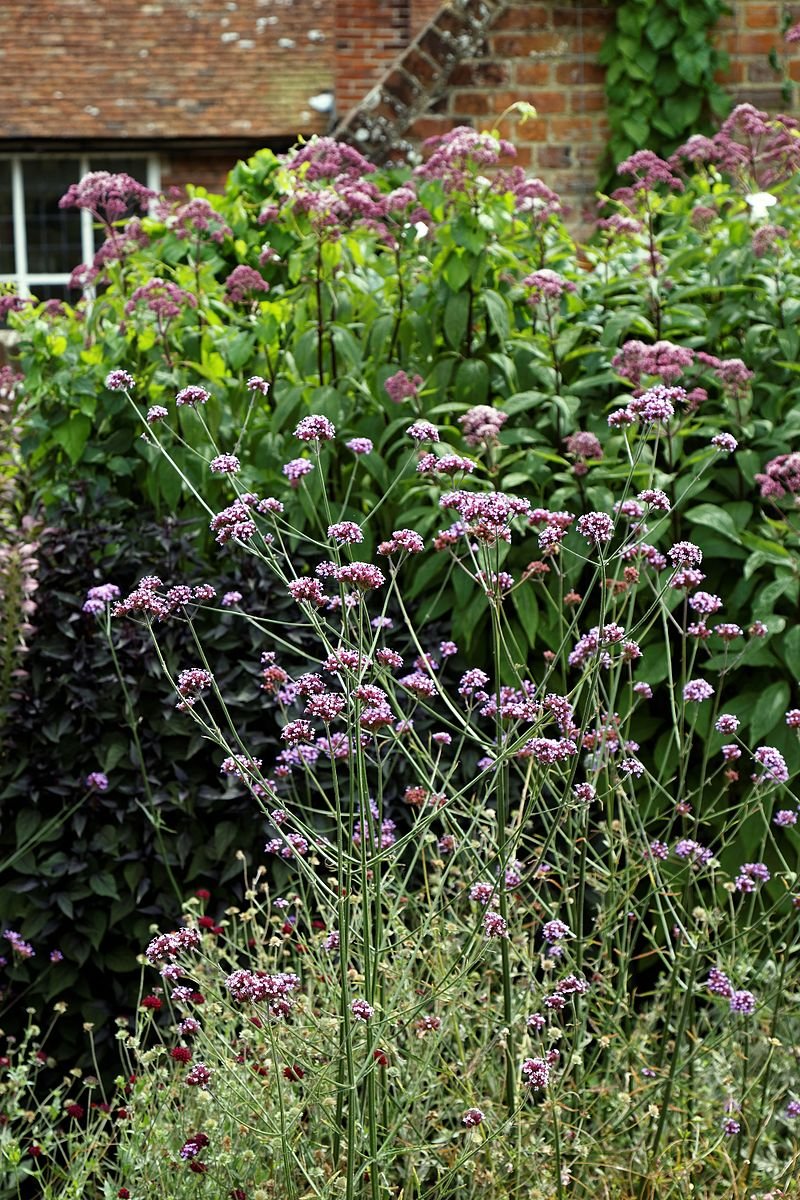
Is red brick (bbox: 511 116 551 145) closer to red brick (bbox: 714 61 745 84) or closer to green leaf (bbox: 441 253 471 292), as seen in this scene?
red brick (bbox: 714 61 745 84)

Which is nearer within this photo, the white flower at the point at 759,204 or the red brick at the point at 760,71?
the white flower at the point at 759,204

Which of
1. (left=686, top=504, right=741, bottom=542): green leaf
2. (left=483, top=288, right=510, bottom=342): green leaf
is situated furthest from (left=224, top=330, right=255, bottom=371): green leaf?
(left=686, top=504, right=741, bottom=542): green leaf

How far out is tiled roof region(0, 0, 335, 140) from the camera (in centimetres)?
1405

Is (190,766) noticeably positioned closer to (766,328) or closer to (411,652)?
(411,652)

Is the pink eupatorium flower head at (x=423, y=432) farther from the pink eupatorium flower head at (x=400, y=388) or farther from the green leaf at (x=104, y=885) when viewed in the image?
the green leaf at (x=104, y=885)

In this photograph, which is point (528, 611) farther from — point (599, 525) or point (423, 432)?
point (599, 525)

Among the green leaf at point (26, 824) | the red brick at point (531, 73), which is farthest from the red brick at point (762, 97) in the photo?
the green leaf at point (26, 824)

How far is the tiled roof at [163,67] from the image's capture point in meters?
14.1

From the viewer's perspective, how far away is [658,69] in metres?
7.52

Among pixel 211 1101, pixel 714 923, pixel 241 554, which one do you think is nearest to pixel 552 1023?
pixel 714 923

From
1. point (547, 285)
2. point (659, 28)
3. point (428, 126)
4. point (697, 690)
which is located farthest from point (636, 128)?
point (697, 690)

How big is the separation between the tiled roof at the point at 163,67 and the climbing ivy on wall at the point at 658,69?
6829mm

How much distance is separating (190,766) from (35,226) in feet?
39.0

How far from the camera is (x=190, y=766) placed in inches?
153
